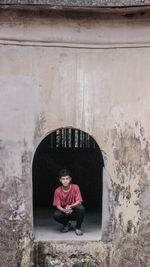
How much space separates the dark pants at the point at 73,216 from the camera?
6598mm

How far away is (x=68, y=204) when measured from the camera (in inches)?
267

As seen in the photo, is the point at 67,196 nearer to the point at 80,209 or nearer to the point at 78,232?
the point at 80,209

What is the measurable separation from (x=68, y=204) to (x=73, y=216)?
7.9 inches

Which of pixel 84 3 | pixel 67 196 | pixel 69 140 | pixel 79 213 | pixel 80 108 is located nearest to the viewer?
pixel 84 3

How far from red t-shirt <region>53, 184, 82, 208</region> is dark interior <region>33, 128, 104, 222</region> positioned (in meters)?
2.49

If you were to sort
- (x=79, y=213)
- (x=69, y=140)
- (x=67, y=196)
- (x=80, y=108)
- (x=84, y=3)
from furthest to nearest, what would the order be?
(x=69, y=140) → (x=67, y=196) → (x=79, y=213) → (x=80, y=108) → (x=84, y=3)

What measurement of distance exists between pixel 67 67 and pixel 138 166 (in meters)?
1.76

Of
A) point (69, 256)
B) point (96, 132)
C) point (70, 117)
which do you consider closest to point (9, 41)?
point (70, 117)

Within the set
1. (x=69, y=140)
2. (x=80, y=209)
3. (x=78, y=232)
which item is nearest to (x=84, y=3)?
(x=80, y=209)

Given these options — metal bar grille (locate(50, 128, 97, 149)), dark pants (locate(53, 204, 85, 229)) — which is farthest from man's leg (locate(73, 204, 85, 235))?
metal bar grille (locate(50, 128, 97, 149))

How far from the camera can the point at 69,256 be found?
20.9 ft

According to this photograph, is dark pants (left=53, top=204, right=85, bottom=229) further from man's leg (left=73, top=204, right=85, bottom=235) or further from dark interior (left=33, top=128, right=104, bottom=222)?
dark interior (left=33, top=128, right=104, bottom=222)

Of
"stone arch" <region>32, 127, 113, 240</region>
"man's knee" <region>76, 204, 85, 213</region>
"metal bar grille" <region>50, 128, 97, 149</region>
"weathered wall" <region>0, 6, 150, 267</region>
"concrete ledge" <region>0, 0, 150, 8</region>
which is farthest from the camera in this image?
"metal bar grille" <region>50, 128, 97, 149</region>

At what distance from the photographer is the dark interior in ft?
30.3
